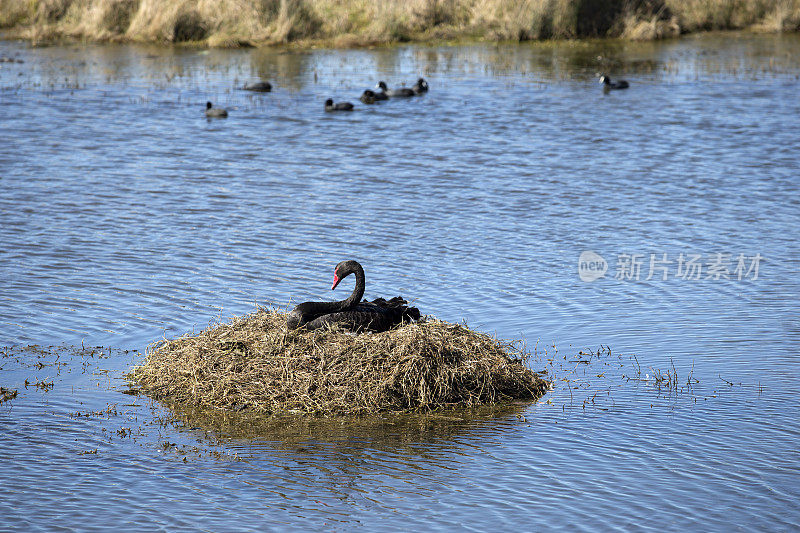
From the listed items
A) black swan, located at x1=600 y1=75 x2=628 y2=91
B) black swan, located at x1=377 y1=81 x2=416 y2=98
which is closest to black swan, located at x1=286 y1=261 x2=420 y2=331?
black swan, located at x1=377 y1=81 x2=416 y2=98

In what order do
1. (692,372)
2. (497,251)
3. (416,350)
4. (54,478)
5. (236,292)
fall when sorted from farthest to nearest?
(497,251), (236,292), (692,372), (416,350), (54,478)

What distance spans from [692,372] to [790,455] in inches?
76.7

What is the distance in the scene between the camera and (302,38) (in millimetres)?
40219

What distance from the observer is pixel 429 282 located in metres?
13.1

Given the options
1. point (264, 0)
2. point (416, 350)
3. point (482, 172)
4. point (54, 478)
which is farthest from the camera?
point (264, 0)

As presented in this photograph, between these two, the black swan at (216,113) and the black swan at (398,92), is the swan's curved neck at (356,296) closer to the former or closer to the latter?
the black swan at (216,113)

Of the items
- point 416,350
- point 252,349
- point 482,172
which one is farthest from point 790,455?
point 482,172

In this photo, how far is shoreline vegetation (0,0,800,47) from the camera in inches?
1551

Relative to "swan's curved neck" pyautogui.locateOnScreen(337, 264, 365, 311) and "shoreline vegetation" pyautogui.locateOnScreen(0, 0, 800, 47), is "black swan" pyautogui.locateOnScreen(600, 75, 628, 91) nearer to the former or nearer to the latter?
"shoreline vegetation" pyautogui.locateOnScreen(0, 0, 800, 47)

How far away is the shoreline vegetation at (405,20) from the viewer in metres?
39.4

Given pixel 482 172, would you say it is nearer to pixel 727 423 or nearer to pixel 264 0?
pixel 727 423

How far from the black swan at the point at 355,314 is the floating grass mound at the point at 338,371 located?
116mm

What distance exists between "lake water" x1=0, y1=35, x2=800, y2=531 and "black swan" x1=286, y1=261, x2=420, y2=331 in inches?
37.8

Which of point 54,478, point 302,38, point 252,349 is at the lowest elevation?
point 54,478
